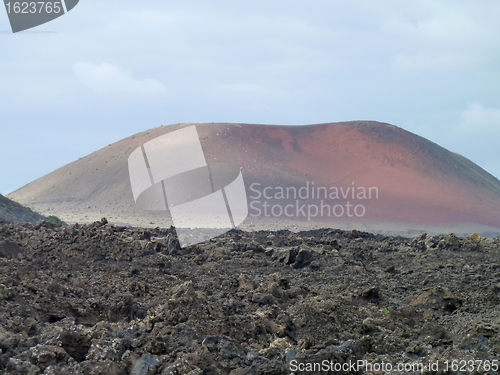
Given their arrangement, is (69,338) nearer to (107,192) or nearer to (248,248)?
(248,248)

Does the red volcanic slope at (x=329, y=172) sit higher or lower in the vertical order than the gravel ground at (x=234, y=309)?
higher

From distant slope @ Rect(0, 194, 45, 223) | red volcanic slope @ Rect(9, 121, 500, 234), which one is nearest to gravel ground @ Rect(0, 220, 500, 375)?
distant slope @ Rect(0, 194, 45, 223)

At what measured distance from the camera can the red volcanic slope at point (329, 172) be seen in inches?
1895

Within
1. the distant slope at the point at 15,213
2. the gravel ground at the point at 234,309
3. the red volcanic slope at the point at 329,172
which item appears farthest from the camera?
the red volcanic slope at the point at 329,172

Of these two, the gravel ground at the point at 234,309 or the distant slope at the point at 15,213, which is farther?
the distant slope at the point at 15,213

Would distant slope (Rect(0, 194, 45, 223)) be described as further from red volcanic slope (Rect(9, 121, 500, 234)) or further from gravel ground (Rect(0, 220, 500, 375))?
red volcanic slope (Rect(9, 121, 500, 234))

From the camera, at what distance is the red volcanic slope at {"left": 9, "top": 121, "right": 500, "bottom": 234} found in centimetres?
4812

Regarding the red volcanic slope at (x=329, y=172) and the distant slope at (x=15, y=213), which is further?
the red volcanic slope at (x=329, y=172)

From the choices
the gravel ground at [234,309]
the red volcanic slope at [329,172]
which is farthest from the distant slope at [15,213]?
the red volcanic slope at [329,172]

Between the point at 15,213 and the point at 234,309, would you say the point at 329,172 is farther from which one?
the point at 234,309

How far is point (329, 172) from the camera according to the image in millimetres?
53562

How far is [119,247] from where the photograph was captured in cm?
1488

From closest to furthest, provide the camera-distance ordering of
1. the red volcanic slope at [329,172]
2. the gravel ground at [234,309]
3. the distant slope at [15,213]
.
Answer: the gravel ground at [234,309], the distant slope at [15,213], the red volcanic slope at [329,172]

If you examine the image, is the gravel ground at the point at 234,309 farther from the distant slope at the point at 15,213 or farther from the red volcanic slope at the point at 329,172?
the red volcanic slope at the point at 329,172
